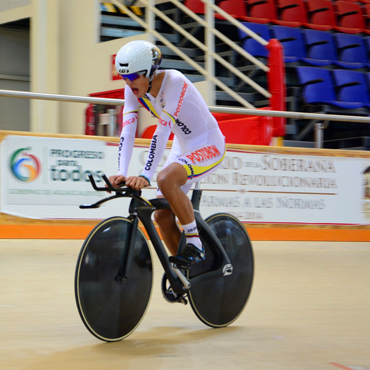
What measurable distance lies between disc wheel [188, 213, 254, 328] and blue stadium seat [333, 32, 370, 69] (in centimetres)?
898

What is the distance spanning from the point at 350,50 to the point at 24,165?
7962 millimetres

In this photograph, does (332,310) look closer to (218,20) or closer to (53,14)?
(218,20)

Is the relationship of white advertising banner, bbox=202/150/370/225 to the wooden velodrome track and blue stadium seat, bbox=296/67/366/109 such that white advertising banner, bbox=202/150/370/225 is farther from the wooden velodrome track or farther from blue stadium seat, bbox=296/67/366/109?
blue stadium seat, bbox=296/67/366/109

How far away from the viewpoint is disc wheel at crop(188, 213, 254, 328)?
3.67 meters

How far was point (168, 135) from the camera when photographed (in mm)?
3254

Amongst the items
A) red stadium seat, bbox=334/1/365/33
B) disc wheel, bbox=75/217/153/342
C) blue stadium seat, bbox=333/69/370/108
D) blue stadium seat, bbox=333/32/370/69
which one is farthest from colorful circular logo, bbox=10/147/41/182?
red stadium seat, bbox=334/1/365/33

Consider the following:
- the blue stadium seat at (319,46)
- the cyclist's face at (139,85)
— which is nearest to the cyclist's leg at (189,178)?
the cyclist's face at (139,85)

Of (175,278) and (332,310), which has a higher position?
(175,278)

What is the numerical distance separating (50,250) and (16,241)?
0.46m

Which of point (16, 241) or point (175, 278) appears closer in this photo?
point (175, 278)

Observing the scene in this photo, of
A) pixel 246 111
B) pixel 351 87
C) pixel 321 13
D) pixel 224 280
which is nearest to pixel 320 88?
pixel 351 87

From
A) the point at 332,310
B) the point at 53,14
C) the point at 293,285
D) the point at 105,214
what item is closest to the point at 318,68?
the point at 53,14

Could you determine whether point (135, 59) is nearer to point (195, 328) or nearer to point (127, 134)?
point (127, 134)

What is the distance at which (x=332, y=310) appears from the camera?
4320 mm
